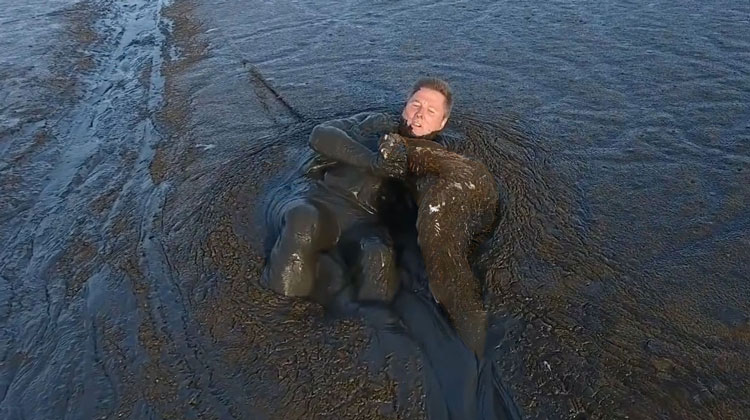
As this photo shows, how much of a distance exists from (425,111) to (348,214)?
33.7 inches

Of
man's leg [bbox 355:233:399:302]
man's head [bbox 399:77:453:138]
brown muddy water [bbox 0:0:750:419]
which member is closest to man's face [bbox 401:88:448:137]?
man's head [bbox 399:77:453:138]

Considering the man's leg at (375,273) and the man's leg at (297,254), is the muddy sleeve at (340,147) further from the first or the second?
the man's leg at (375,273)

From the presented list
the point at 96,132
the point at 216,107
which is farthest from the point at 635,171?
the point at 96,132

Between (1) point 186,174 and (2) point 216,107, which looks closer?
(1) point 186,174

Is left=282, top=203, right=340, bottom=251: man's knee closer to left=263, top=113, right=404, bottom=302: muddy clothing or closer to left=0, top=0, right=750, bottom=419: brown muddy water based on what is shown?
left=263, top=113, right=404, bottom=302: muddy clothing

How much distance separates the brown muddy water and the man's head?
2.63ft

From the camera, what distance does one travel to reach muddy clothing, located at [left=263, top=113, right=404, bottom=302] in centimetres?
354

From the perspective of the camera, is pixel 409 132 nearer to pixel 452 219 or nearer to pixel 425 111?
pixel 425 111

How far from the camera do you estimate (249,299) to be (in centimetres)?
359

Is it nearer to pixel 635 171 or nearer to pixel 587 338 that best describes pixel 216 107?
pixel 635 171

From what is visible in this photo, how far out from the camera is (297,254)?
353 centimetres

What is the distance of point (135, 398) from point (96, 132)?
12.2ft

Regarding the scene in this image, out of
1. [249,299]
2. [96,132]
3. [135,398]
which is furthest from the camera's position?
[96,132]

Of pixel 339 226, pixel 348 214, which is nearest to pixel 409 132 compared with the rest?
pixel 348 214
